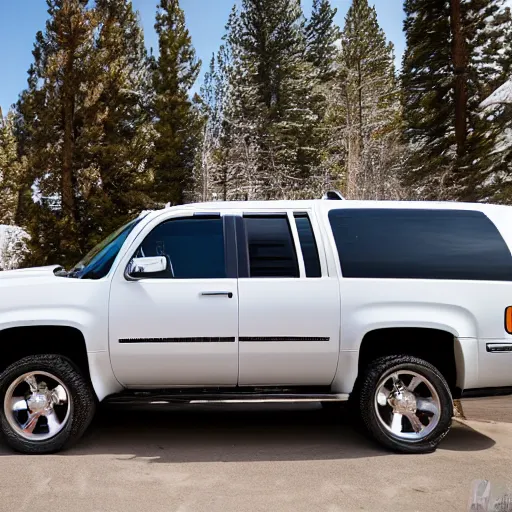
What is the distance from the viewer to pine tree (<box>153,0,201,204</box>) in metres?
36.2

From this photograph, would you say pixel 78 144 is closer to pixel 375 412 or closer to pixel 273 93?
pixel 273 93

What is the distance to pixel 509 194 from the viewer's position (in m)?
26.0

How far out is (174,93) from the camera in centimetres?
3647

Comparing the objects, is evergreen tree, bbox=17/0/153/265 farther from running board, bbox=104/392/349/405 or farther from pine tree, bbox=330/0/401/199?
running board, bbox=104/392/349/405

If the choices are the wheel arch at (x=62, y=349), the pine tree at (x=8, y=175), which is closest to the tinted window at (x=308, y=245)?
the wheel arch at (x=62, y=349)

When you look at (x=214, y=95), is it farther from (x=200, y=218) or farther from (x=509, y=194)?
(x=200, y=218)

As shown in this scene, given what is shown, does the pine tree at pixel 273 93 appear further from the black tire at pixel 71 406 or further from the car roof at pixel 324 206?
the black tire at pixel 71 406

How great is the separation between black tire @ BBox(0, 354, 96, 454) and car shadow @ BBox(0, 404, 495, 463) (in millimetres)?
133

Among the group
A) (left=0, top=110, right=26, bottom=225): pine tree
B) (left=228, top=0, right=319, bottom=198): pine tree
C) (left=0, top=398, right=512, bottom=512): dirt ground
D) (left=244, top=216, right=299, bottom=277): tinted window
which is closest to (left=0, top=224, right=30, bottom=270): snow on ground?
(left=228, top=0, right=319, bottom=198): pine tree

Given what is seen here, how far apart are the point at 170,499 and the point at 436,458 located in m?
2.17

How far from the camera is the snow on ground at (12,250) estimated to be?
28.3 meters

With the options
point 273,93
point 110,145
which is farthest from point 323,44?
point 110,145

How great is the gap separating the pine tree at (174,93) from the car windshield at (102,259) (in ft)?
100.0

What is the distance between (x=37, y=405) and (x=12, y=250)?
2580cm
